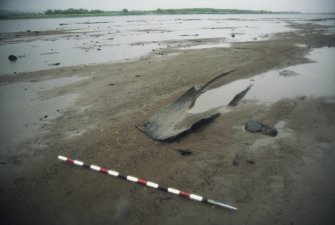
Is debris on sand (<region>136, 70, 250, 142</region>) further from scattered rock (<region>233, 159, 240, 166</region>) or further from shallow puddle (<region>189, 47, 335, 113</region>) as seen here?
scattered rock (<region>233, 159, 240, 166</region>)

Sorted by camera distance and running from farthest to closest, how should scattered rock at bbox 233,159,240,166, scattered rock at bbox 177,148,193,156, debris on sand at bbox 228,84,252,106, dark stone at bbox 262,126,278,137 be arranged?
debris on sand at bbox 228,84,252,106 < dark stone at bbox 262,126,278,137 < scattered rock at bbox 177,148,193,156 < scattered rock at bbox 233,159,240,166

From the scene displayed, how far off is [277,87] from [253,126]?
4.64 metres

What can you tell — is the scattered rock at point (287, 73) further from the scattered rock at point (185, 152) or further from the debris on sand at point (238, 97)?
the scattered rock at point (185, 152)

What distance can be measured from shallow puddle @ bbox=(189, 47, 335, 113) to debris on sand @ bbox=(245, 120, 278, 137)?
69.7 inches

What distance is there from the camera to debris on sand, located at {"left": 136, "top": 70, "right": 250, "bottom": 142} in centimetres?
639

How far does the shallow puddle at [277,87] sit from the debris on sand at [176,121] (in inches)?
15.4

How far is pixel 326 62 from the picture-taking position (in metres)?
15.3

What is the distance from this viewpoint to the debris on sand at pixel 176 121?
639cm

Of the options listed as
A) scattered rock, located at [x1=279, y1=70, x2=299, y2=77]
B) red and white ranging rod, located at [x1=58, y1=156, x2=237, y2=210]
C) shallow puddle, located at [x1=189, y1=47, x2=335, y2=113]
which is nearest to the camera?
→ red and white ranging rod, located at [x1=58, y1=156, x2=237, y2=210]

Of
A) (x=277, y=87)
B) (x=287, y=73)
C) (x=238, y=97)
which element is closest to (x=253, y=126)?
Result: (x=238, y=97)

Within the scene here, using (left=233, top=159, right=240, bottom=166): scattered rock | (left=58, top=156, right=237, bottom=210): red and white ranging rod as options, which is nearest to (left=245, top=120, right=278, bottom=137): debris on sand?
(left=233, top=159, right=240, bottom=166): scattered rock

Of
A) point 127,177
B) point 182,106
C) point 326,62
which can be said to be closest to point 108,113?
point 182,106

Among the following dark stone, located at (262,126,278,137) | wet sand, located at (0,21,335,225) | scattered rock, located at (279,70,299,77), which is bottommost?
wet sand, located at (0,21,335,225)

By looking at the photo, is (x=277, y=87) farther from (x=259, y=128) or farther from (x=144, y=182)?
(x=144, y=182)
